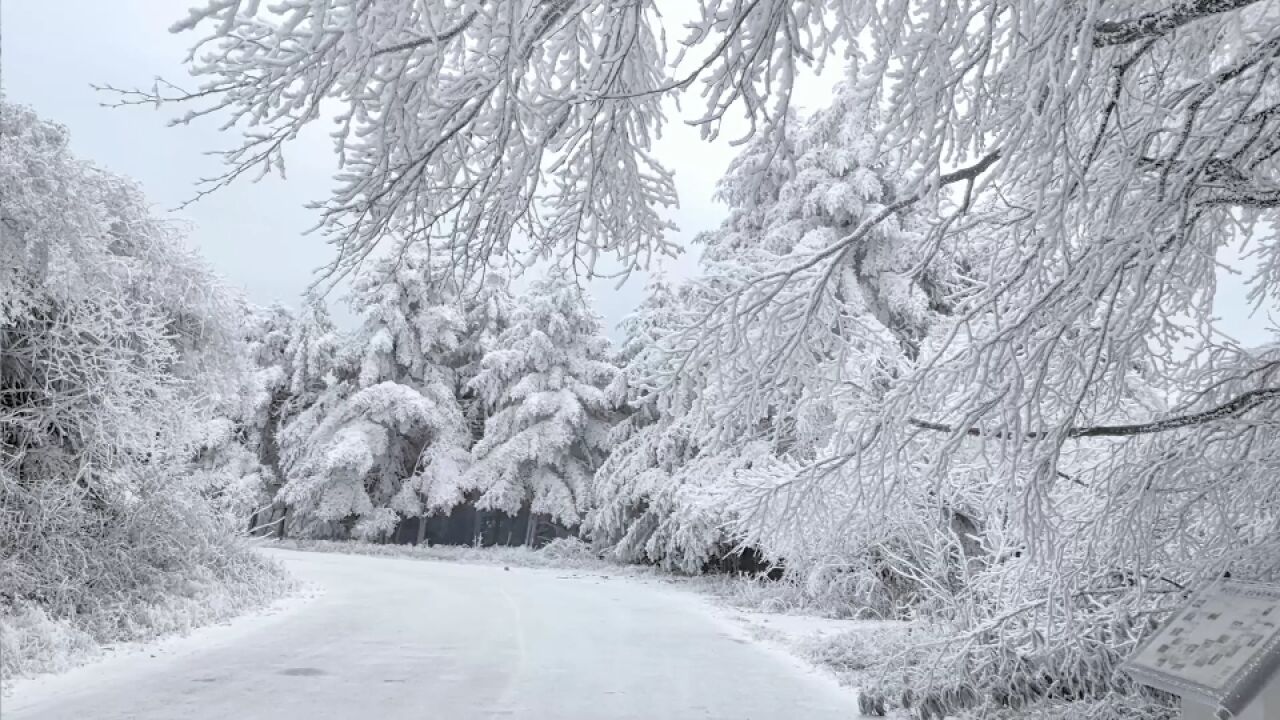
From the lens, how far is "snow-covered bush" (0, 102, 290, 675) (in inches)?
287

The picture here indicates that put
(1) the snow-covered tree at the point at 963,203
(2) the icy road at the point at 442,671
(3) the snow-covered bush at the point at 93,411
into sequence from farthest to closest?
1. (3) the snow-covered bush at the point at 93,411
2. (2) the icy road at the point at 442,671
3. (1) the snow-covered tree at the point at 963,203

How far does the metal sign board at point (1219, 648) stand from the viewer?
3162mm

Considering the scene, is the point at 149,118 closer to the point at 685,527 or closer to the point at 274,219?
the point at 274,219

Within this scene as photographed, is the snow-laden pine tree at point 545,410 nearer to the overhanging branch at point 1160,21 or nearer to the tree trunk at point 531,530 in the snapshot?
the tree trunk at point 531,530

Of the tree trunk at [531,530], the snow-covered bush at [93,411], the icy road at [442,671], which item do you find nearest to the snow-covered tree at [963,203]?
the icy road at [442,671]

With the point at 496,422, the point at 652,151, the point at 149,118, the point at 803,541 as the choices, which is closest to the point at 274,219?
the point at 149,118

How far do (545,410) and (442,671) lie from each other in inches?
672

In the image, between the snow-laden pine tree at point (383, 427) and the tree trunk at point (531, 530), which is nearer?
the snow-laden pine tree at point (383, 427)

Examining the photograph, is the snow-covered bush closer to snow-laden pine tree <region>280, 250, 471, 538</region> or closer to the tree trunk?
snow-laden pine tree <region>280, 250, 471, 538</region>

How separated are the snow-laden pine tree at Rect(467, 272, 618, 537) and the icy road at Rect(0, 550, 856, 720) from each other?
38.3 feet

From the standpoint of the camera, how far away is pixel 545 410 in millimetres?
24578

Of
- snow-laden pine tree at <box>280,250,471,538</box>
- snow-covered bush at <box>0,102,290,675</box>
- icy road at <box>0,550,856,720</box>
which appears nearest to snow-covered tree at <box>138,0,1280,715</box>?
icy road at <box>0,550,856,720</box>

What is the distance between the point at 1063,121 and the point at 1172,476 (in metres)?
2.71

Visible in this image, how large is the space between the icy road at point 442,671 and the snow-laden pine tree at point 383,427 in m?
12.4
